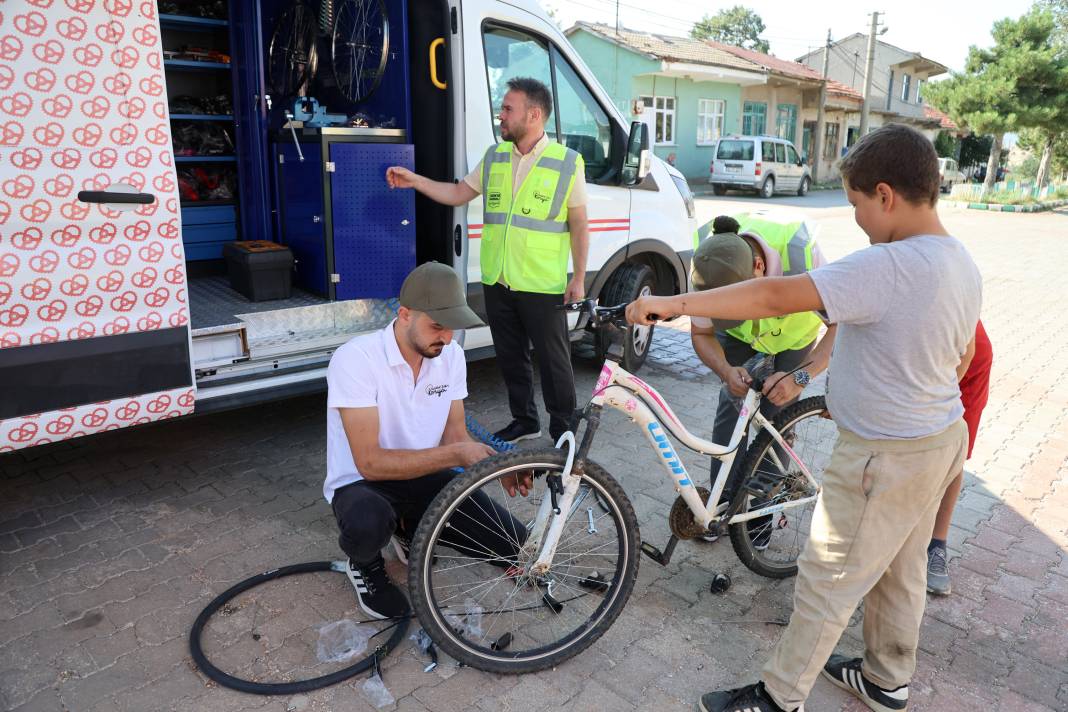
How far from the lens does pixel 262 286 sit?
4.66 metres

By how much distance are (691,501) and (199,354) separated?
96.8 inches

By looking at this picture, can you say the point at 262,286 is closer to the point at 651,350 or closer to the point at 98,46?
the point at 98,46

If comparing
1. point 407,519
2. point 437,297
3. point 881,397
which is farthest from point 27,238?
point 881,397

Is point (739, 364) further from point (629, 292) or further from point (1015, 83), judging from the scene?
point (1015, 83)

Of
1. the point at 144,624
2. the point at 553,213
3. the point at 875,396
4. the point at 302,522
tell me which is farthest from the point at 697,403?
the point at 144,624

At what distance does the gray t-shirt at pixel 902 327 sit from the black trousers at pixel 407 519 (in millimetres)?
1262

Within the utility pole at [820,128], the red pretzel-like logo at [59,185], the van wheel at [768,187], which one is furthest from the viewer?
the utility pole at [820,128]

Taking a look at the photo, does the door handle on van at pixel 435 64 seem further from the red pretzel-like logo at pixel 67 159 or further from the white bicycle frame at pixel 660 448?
the white bicycle frame at pixel 660 448

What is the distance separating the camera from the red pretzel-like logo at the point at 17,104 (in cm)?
276

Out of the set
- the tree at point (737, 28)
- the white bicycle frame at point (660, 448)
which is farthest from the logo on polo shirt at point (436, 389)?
the tree at point (737, 28)

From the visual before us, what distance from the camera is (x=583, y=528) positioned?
9.98 ft

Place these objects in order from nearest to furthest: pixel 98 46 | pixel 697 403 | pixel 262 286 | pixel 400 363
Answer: pixel 400 363, pixel 98 46, pixel 262 286, pixel 697 403

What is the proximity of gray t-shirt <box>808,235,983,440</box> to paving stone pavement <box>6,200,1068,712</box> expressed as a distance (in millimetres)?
1043

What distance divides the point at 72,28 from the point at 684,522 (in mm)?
2920
